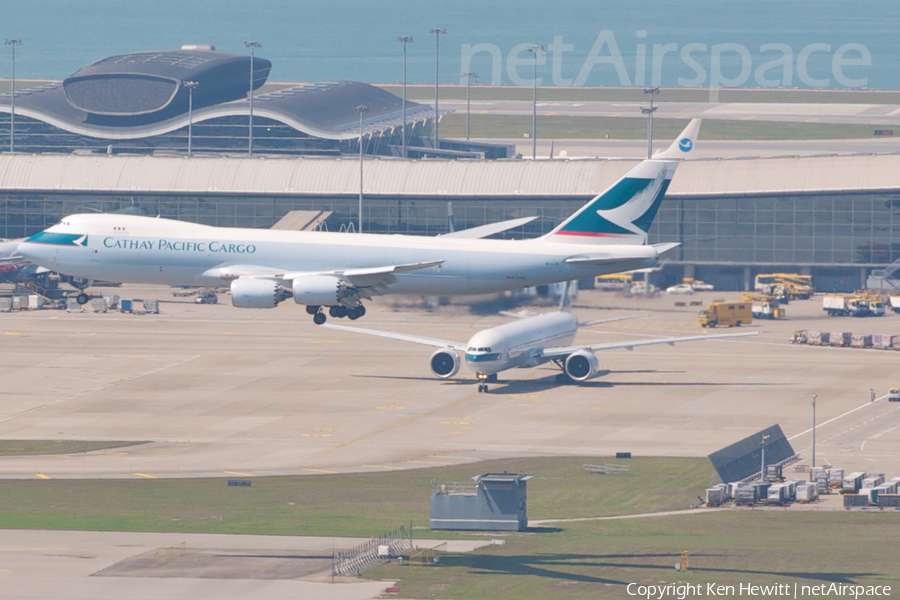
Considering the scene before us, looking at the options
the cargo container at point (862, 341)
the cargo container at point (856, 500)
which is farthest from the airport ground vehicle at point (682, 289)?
the cargo container at point (856, 500)

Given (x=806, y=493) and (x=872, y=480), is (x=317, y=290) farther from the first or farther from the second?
(x=872, y=480)

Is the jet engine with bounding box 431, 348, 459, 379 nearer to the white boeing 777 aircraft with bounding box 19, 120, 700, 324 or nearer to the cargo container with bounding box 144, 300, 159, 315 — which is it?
the cargo container with bounding box 144, 300, 159, 315

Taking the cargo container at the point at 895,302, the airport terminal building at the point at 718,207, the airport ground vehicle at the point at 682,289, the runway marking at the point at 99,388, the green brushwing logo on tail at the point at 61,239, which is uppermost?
the airport terminal building at the point at 718,207

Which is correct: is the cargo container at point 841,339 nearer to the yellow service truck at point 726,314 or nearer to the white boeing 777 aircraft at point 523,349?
the yellow service truck at point 726,314

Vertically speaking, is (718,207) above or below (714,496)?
above

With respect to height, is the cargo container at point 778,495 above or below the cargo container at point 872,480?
below

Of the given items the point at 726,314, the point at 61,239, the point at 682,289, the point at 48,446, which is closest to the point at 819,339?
the point at 726,314
